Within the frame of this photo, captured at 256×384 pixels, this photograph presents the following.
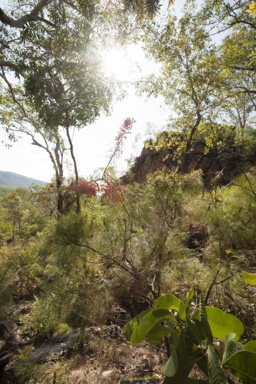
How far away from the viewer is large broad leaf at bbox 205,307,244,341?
73cm

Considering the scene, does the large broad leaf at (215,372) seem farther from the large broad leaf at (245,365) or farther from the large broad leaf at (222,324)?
the large broad leaf at (222,324)

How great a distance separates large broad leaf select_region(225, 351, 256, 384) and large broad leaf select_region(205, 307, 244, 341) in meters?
0.15

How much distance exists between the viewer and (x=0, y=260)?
4.73m

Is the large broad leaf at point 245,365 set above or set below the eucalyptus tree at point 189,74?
below

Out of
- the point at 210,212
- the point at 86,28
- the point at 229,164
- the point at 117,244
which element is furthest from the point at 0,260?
the point at 229,164

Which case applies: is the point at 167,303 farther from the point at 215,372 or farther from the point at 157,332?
the point at 215,372

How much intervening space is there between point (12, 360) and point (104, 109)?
4.62 meters


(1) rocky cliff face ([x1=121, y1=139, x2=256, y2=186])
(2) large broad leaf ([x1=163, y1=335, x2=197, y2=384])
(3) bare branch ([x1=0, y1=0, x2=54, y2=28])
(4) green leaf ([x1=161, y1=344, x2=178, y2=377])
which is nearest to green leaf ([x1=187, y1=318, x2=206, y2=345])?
(2) large broad leaf ([x1=163, y1=335, x2=197, y2=384])

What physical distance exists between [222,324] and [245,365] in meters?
0.17

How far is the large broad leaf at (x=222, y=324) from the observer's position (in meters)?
0.73

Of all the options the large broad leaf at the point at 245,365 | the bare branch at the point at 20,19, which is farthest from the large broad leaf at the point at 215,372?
the bare branch at the point at 20,19

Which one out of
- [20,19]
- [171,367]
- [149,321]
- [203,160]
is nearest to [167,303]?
[149,321]

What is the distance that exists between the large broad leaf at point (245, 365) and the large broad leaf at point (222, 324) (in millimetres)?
153

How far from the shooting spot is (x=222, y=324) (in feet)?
2.45
